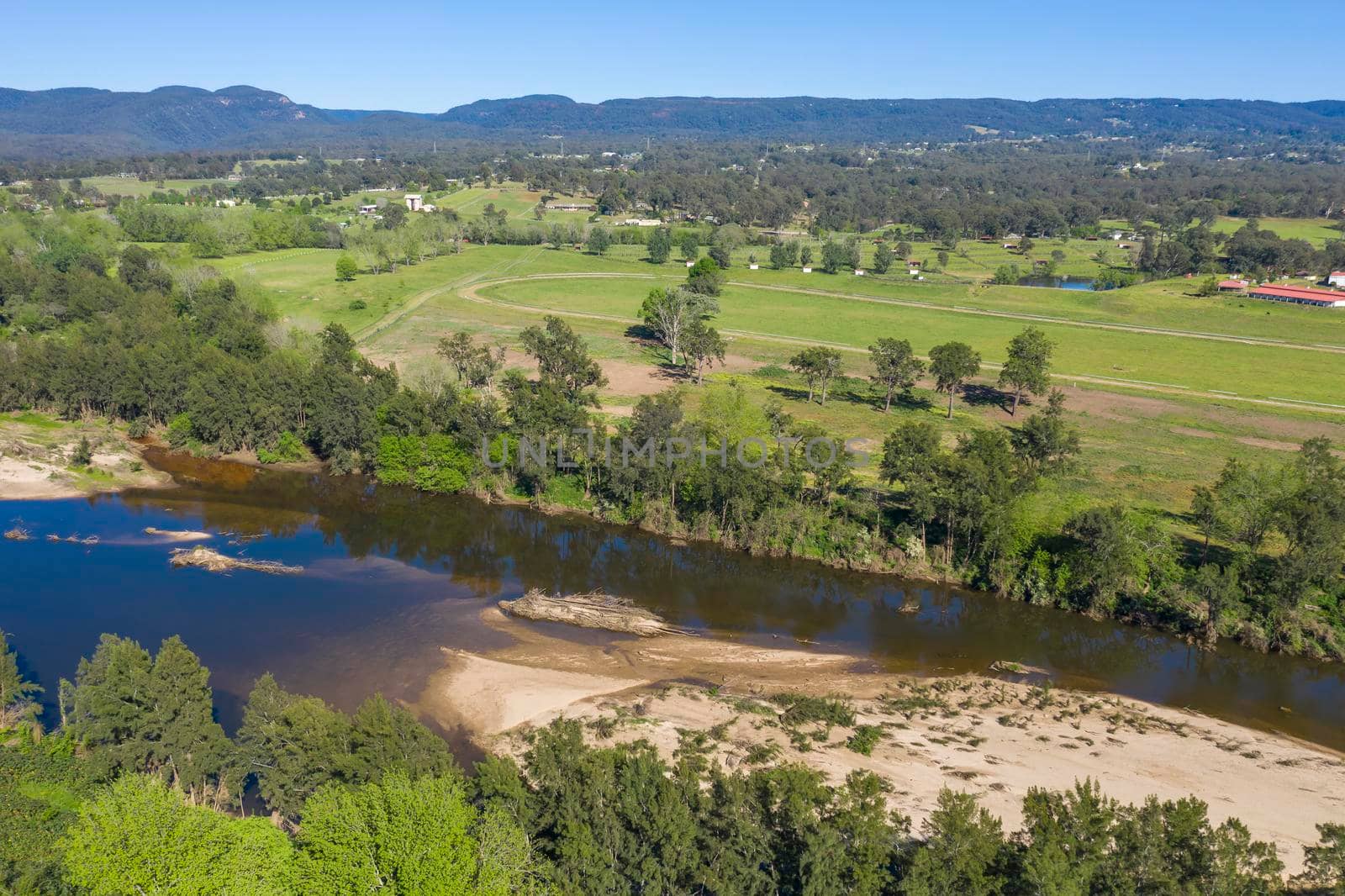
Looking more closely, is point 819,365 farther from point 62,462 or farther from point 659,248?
point 659,248

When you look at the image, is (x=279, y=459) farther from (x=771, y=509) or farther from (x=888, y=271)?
(x=888, y=271)

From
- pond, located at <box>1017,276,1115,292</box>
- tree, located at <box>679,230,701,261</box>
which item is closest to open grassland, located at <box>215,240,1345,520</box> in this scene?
tree, located at <box>679,230,701,261</box>

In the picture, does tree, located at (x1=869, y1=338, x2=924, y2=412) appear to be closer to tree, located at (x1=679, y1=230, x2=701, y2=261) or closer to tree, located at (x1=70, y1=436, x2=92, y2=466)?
tree, located at (x1=70, y1=436, x2=92, y2=466)

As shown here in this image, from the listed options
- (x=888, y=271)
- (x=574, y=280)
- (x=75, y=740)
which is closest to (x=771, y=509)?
(x=75, y=740)

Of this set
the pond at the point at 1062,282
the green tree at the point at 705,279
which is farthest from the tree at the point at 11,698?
the pond at the point at 1062,282

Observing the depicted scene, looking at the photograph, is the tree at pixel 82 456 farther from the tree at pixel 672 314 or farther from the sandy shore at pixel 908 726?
the tree at pixel 672 314

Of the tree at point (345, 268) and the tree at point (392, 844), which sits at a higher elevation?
the tree at point (345, 268)

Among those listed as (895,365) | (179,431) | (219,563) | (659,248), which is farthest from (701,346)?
(659,248)
